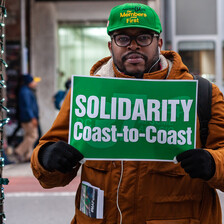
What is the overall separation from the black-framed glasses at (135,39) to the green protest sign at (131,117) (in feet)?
0.70

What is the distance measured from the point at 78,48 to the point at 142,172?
12234 mm

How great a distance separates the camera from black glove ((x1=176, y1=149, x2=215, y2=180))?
1.85 m

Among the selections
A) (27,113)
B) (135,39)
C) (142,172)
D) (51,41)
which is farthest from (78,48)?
(142,172)

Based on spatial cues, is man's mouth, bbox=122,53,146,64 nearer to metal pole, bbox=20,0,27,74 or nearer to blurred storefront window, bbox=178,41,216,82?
blurred storefront window, bbox=178,41,216,82

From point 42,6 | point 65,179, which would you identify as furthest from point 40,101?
point 65,179

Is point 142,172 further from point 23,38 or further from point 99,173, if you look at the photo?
point 23,38

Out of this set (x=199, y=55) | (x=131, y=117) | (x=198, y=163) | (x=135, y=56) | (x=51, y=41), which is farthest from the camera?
(x=51, y=41)

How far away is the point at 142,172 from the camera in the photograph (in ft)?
6.72

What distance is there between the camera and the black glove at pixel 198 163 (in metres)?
1.85

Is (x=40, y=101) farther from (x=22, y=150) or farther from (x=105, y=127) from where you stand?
(x=105, y=127)

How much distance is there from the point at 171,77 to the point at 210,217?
0.67 meters

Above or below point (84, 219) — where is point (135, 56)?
above

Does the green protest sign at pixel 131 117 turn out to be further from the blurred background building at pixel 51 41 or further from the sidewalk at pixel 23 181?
the blurred background building at pixel 51 41

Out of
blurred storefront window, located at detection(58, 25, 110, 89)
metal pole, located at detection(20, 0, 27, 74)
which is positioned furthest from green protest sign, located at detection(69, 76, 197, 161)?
blurred storefront window, located at detection(58, 25, 110, 89)
